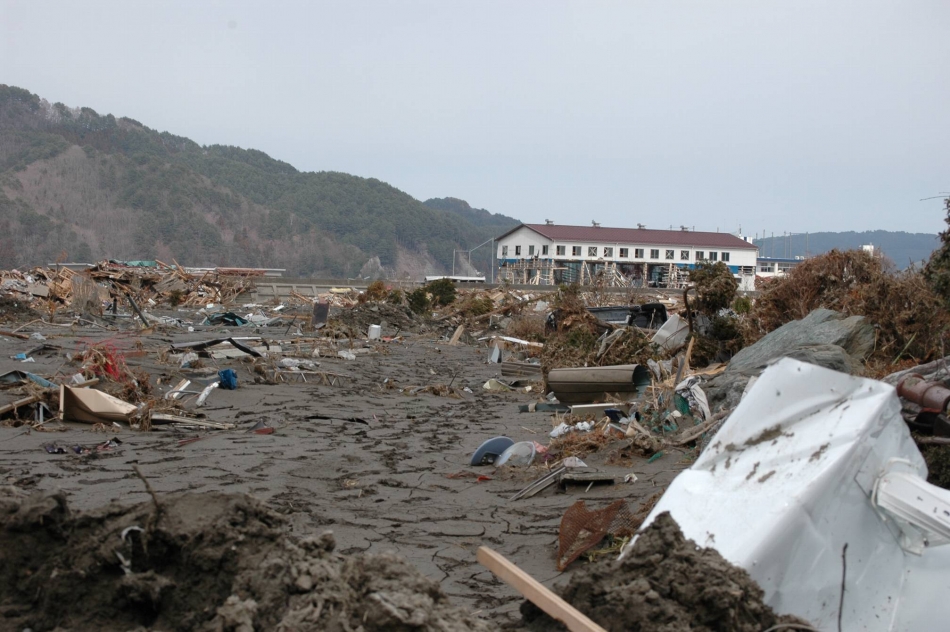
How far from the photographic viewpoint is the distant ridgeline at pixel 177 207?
9262cm

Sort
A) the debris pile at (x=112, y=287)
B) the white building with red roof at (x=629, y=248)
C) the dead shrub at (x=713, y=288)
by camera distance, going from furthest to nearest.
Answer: the white building with red roof at (x=629, y=248), the debris pile at (x=112, y=287), the dead shrub at (x=713, y=288)

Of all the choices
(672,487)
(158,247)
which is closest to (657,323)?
(672,487)

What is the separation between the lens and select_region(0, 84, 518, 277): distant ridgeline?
Answer: 304 feet

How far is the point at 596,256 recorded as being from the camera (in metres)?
79.0

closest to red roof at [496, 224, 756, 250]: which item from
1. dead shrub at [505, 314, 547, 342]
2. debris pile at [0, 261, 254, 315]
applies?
debris pile at [0, 261, 254, 315]

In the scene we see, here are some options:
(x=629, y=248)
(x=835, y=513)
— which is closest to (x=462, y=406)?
(x=835, y=513)

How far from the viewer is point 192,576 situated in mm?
2742

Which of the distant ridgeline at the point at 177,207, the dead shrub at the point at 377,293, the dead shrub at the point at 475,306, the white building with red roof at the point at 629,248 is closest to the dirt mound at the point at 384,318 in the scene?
the dead shrub at the point at 475,306

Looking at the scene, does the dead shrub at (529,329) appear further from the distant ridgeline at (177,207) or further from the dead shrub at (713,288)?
the distant ridgeline at (177,207)

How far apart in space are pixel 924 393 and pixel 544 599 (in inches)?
122

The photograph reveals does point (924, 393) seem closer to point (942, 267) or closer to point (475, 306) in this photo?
point (942, 267)

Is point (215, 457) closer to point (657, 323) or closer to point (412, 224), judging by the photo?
point (657, 323)

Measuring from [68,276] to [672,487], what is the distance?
28.9 metres

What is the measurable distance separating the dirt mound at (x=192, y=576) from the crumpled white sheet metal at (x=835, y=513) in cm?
113
